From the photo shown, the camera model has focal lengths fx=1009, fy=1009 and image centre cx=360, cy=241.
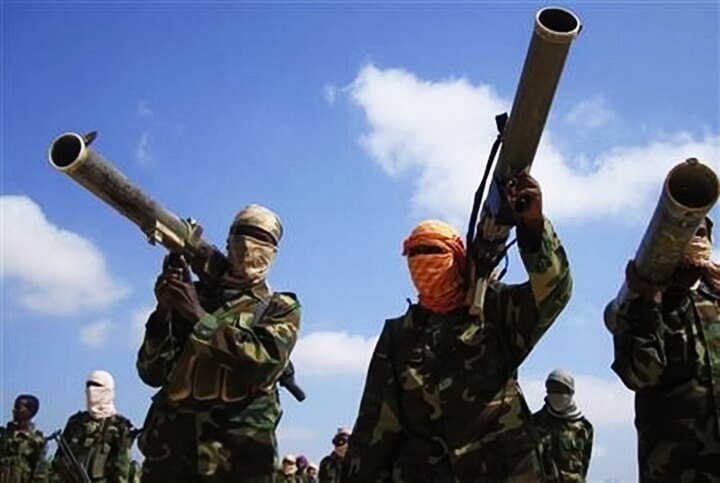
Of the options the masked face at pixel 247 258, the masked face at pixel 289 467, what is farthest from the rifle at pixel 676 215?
the masked face at pixel 289 467

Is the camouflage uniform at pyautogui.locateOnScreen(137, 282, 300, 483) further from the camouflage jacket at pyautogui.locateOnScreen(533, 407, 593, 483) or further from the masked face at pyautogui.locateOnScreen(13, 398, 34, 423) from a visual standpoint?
the masked face at pyautogui.locateOnScreen(13, 398, 34, 423)

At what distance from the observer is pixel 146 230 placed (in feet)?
18.5

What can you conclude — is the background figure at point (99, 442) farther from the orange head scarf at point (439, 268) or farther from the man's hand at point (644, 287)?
the man's hand at point (644, 287)

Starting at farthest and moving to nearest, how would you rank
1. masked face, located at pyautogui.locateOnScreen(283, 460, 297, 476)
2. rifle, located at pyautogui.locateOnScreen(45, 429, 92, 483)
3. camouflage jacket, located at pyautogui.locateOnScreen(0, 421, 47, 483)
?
masked face, located at pyautogui.locateOnScreen(283, 460, 297, 476), camouflage jacket, located at pyautogui.locateOnScreen(0, 421, 47, 483), rifle, located at pyautogui.locateOnScreen(45, 429, 92, 483)

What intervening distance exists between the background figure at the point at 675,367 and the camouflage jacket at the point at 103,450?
8288 mm

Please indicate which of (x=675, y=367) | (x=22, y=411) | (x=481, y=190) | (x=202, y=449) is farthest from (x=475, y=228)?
(x=22, y=411)

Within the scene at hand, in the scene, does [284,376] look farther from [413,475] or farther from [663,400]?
[663,400]

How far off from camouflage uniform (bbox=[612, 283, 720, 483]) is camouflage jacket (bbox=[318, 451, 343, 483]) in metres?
15.0

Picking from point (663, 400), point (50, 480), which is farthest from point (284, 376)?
point (50, 480)

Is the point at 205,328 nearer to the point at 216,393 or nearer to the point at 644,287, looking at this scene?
the point at 216,393

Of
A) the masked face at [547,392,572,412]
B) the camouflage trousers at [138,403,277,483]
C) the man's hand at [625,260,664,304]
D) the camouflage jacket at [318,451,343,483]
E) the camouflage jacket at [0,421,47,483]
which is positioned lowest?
the camouflage trousers at [138,403,277,483]

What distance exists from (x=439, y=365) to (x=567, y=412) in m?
7.87

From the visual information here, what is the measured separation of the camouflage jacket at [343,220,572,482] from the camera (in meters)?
4.57

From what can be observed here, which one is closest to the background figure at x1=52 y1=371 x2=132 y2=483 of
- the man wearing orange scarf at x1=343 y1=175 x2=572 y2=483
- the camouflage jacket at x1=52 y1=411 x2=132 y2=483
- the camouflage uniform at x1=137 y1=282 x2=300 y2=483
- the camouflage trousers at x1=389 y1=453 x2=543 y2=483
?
the camouflage jacket at x1=52 y1=411 x2=132 y2=483
